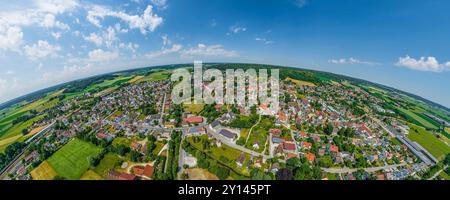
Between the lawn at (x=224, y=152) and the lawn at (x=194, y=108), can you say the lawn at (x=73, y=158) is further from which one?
the lawn at (x=194, y=108)

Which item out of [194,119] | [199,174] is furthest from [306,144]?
[194,119]

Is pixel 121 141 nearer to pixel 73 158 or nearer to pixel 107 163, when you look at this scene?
pixel 107 163

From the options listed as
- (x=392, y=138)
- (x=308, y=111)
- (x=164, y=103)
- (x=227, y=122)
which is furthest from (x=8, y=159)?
(x=392, y=138)

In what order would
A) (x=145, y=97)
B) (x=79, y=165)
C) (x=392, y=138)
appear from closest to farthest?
1. (x=79, y=165)
2. (x=392, y=138)
3. (x=145, y=97)
